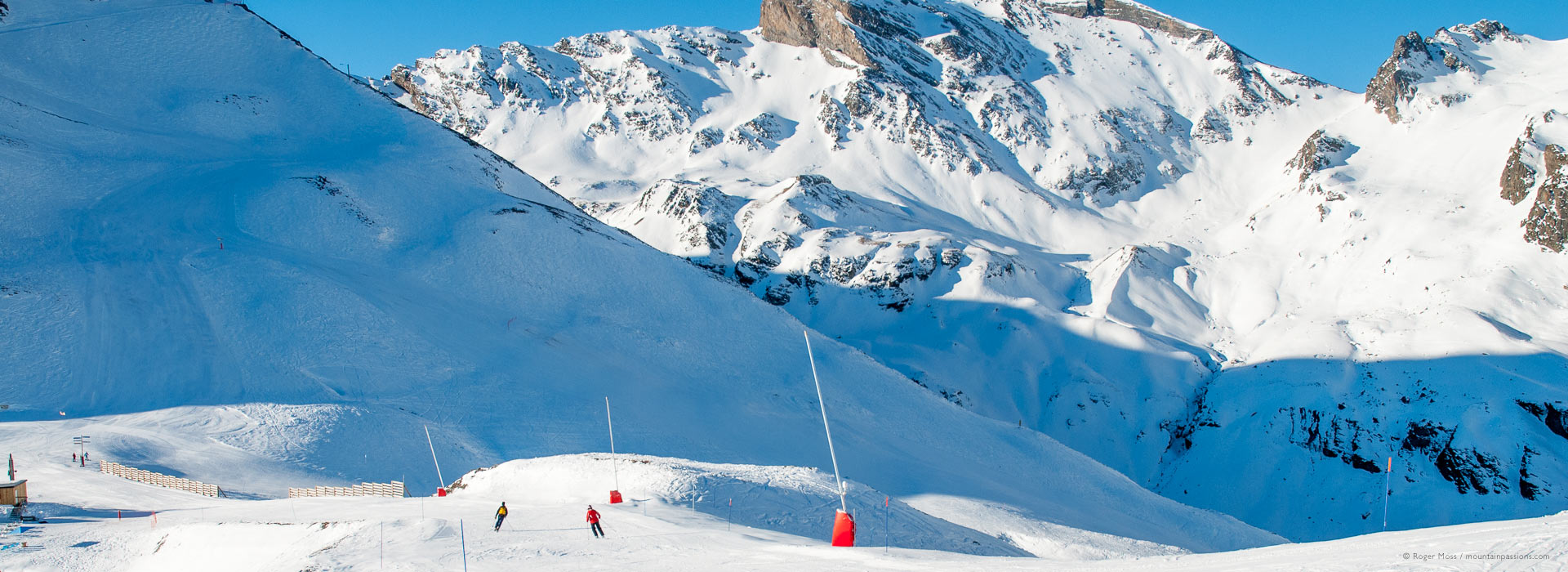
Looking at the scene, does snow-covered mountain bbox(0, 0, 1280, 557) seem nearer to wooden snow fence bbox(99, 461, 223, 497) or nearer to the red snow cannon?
wooden snow fence bbox(99, 461, 223, 497)

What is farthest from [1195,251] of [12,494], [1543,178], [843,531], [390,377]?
[12,494]

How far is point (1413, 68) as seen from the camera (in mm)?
176125

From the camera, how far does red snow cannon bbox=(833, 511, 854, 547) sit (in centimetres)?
1994

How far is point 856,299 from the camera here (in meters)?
138

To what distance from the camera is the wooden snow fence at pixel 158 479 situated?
1436 inches

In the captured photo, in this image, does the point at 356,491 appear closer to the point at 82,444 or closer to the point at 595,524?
the point at 82,444

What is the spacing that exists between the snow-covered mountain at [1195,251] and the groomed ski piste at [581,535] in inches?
3189

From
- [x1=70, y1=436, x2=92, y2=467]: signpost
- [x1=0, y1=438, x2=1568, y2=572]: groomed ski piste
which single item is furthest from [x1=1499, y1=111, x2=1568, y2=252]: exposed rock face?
[x1=70, y1=436, x2=92, y2=467]: signpost

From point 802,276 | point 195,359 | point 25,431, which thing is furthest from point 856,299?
point 25,431

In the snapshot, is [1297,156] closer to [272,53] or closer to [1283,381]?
Answer: [1283,381]

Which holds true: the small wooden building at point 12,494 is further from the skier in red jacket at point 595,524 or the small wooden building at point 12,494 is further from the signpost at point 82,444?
the skier in red jacket at point 595,524

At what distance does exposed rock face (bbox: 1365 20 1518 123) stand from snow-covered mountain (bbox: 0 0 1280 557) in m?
145

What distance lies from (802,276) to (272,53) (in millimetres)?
76873

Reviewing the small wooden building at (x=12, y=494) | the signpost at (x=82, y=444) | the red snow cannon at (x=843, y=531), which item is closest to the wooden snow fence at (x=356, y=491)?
the small wooden building at (x=12, y=494)
